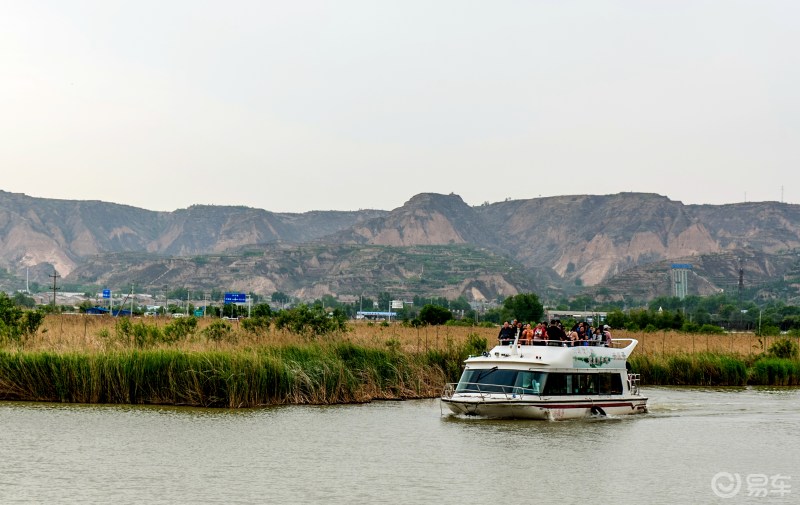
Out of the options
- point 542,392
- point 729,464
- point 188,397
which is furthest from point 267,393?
point 729,464

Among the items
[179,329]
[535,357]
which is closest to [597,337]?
[535,357]

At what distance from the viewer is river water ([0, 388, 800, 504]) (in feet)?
79.0

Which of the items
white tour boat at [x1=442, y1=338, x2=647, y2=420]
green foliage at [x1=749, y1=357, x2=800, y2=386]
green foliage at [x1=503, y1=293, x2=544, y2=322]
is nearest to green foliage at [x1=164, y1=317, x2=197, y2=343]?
white tour boat at [x1=442, y1=338, x2=647, y2=420]

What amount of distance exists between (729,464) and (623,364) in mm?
10960

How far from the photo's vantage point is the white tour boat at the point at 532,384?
35656 mm

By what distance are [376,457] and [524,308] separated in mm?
125940

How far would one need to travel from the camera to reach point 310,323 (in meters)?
45.9

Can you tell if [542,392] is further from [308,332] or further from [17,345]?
[17,345]

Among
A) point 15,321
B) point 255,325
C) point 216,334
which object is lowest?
point 216,334

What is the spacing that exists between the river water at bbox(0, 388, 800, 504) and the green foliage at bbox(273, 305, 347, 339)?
7.26m

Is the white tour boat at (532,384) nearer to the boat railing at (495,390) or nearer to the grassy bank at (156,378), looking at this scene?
the boat railing at (495,390)

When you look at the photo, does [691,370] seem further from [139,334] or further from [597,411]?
[139,334]

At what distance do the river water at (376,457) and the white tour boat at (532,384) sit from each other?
0.56m

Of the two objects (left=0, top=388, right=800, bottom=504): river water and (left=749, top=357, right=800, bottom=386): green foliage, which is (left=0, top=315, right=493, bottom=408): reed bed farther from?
(left=749, top=357, right=800, bottom=386): green foliage
